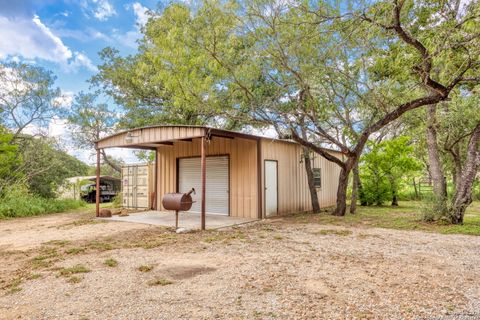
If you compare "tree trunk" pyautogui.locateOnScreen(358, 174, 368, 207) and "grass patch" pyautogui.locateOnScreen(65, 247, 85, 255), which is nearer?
"grass patch" pyautogui.locateOnScreen(65, 247, 85, 255)

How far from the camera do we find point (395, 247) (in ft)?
17.1

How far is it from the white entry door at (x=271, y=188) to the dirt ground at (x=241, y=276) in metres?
2.79

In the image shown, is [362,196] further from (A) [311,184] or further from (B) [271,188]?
(B) [271,188]

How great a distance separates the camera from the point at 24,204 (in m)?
10.6

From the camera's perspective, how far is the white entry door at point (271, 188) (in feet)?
29.8

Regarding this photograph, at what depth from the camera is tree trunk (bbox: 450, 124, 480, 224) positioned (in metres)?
7.17

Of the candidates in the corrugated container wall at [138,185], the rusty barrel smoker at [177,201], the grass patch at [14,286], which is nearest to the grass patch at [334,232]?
the rusty barrel smoker at [177,201]

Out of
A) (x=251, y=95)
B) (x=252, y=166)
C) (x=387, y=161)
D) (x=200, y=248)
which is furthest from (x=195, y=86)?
(x=387, y=161)

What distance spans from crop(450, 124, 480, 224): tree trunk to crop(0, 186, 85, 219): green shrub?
12671mm

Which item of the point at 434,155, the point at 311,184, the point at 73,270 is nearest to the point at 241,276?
the point at 73,270

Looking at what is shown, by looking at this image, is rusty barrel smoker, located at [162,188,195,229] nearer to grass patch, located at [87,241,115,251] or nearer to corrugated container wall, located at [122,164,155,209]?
grass patch, located at [87,241,115,251]

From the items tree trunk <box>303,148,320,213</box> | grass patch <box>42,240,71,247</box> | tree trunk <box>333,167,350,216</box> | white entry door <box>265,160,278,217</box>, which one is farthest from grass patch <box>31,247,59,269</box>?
tree trunk <box>303,148,320,213</box>

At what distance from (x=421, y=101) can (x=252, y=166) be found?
446cm

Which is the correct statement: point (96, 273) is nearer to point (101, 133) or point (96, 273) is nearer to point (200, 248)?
point (200, 248)
